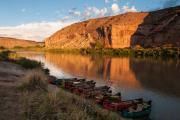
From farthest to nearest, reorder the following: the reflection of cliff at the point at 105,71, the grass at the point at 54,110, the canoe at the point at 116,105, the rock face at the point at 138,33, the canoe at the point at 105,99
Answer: the rock face at the point at 138,33
the reflection of cliff at the point at 105,71
the canoe at the point at 105,99
the canoe at the point at 116,105
the grass at the point at 54,110

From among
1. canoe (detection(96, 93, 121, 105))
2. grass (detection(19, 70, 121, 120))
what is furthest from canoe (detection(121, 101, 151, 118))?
grass (detection(19, 70, 121, 120))

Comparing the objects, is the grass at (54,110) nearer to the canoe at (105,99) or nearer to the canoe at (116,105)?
the canoe at (116,105)

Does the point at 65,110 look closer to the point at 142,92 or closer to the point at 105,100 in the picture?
the point at 105,100

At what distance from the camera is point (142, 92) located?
26156 millimetres

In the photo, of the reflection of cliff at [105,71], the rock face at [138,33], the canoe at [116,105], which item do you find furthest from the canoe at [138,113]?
the rock face at [138,33]

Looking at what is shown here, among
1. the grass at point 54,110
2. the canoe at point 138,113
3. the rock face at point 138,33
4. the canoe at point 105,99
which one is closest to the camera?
the grass at point 54,110

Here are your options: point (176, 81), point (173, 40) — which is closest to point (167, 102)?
point (176, 81)

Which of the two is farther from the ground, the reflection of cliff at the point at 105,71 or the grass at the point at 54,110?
the grass at the point at 54,110

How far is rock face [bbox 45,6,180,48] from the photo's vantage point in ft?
401

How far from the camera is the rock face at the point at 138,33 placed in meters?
122

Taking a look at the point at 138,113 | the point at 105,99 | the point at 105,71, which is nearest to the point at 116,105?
the point at 138,113

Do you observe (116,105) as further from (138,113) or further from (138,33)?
(138,33)

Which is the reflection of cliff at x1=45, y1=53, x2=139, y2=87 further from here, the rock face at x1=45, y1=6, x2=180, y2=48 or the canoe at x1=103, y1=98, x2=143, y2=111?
the rock face at x1=45, y1=6, x2=180, y2=48

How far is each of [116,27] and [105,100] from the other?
132444 mm
